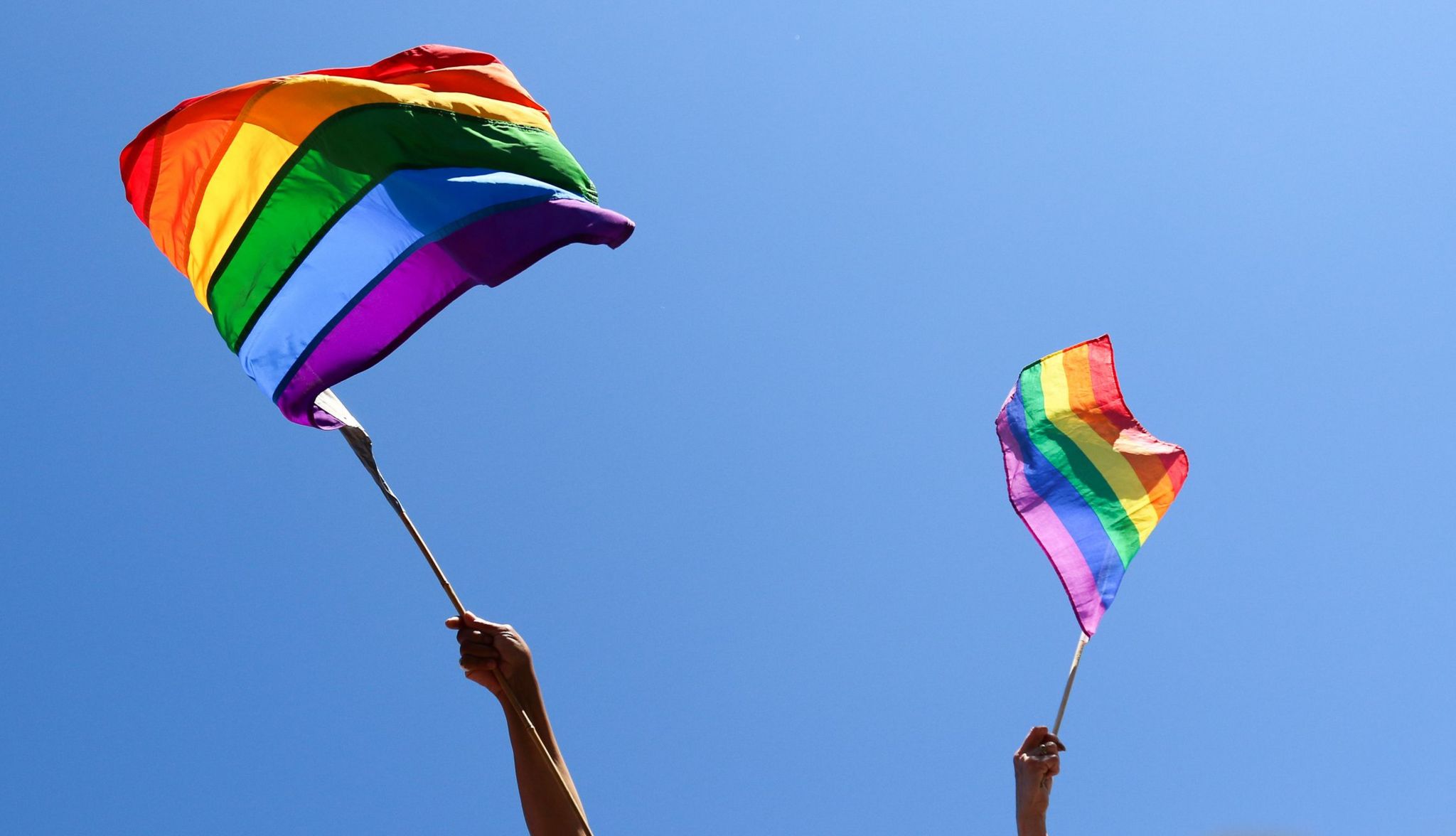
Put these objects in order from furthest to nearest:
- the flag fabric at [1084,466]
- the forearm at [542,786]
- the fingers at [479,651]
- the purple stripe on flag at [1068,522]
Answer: the flag fabric at [1084,466] → the purple stripe on flag at [1068,522] → the fingers at [479,651] → the forearm at [542,786]

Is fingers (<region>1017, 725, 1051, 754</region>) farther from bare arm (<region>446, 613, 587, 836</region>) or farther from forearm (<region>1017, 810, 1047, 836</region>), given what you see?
bare arm (<region>446, 613, 587, 836</region>)

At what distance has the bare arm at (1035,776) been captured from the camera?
6.49 metres

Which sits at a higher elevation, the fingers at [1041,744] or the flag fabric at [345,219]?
the flag fabric at [345,219]

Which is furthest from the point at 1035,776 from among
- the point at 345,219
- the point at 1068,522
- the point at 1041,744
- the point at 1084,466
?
the point at 345,219

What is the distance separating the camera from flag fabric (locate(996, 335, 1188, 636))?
9805mm

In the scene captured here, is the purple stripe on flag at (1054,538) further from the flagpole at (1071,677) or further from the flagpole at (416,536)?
the flagpole at (416,536)

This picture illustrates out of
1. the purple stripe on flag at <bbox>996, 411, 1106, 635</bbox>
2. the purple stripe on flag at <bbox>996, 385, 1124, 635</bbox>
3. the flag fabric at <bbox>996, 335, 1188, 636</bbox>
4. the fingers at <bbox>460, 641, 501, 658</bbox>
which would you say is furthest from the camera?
the flag fabric at <bbox>996, 335, 1188, 636</bbox>

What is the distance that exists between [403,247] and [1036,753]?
4.24 metres

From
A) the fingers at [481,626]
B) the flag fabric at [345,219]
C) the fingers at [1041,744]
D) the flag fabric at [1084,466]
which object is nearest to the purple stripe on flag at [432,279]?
the flag fabric at [345,219]

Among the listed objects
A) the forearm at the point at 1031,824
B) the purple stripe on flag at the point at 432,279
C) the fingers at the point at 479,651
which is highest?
the purple stripe on flag at the point at 432,279

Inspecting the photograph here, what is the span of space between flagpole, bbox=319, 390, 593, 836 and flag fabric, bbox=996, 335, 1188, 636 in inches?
207

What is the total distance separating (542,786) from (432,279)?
292cm

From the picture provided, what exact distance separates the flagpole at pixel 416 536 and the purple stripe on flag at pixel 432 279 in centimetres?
14

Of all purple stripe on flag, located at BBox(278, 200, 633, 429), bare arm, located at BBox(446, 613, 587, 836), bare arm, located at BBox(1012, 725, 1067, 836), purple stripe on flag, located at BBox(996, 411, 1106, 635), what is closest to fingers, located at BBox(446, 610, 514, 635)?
bare arm, located at BBox(446, 613, 587, 836)
